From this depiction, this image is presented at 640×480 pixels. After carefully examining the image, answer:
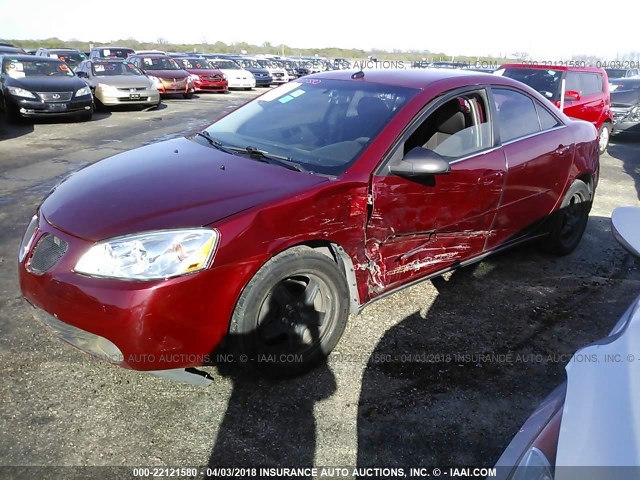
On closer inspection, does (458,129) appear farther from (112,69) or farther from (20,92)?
(112,69)

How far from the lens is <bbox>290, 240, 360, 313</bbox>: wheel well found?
2.82 meters

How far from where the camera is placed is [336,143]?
10.4 feet

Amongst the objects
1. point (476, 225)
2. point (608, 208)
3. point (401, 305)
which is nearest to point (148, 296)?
point (401, 305)

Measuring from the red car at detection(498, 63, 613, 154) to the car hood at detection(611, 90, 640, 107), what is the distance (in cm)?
259

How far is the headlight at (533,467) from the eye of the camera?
1.40 metres

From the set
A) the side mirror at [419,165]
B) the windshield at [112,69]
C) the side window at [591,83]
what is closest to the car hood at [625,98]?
the side window at [591,83]

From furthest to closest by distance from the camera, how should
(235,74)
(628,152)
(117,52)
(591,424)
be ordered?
1. (235,74)
2. (117,52)
3. (628,152)
4. (591,424)

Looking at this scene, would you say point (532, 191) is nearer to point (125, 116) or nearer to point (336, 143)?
point (336, 143)

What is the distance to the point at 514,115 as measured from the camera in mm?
3977

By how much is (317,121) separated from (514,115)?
5.35 feet

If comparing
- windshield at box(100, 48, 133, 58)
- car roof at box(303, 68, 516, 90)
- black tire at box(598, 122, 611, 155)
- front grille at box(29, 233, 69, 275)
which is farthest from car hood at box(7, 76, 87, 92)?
black tire at box(598, 122, 611, 155)

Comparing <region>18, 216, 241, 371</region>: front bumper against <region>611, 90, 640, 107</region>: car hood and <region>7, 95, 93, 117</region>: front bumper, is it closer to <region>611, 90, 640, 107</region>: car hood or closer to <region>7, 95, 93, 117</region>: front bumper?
<region>7, 95, 93, 117</region>: front bumper

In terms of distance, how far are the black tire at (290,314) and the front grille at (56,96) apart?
35.7 feet

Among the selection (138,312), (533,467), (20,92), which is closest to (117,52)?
(20,92)
